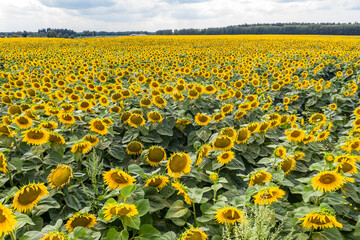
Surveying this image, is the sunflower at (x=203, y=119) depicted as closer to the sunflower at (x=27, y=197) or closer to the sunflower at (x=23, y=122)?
the sunflower at (x=23, y=122)

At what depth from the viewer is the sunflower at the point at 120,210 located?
1708 millimetres

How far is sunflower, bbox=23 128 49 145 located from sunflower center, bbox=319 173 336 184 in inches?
116

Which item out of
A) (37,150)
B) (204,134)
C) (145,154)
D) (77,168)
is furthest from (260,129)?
(37,150)

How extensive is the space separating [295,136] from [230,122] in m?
1.40

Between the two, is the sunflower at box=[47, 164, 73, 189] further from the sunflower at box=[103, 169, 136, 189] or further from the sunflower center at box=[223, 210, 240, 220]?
the sunflower center at box=[223, 210, 240, 220]

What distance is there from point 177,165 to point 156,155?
1.53 feet

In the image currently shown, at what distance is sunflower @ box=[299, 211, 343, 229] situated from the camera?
1.82 metres

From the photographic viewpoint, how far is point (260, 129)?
385 cm

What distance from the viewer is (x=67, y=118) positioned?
3605 mm

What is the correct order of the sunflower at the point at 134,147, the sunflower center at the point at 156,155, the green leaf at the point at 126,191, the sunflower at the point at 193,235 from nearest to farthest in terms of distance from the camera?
1. the sunflower at the point at 193,235
2. the green leaf at the point at 126,191
3. the sunflower center at the point at 156,155
4. the sunflower at the point at 134,147

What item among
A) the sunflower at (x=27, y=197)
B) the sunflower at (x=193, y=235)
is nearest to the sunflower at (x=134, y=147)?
the sunflower at (x=27, y=197)

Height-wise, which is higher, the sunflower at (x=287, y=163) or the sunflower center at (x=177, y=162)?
the sunflower center at (x=177, y=162)

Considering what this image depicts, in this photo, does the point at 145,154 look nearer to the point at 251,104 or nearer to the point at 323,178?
Answer: the point at 323,178

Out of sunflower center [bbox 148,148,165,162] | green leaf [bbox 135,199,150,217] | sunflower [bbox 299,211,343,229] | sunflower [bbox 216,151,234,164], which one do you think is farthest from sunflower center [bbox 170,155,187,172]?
sunflower [bbox 299,211,343,229]
